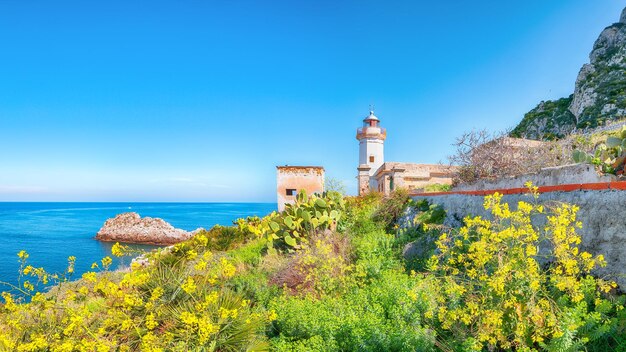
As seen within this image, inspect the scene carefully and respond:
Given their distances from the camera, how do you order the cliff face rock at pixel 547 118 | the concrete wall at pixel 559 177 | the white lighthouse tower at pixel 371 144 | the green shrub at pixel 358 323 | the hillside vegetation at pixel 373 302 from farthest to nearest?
the cliff face rock at pixel 547 118
the white lighthouse tower at pixel 371 144
the concrete wall at pixel 559 177
the green shrub at pixel 358 323
the hillside vegetation at pixel 373 302

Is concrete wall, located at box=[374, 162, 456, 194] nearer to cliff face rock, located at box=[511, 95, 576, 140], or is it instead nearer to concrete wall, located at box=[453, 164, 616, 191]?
concrete wall, located at box=[453, 164, 616, 191]

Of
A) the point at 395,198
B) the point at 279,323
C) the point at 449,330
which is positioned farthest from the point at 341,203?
the point at 449,330

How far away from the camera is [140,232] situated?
129ft

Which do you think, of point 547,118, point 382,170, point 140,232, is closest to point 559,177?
point 382,170

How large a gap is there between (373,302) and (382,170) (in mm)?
15708

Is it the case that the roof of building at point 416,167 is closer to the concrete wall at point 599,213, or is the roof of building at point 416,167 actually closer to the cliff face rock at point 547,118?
the concrete wall at point 599,213

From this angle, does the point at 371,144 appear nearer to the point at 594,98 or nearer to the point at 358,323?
the point at 358,323

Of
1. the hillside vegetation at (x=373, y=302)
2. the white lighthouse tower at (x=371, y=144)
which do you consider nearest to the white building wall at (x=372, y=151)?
the white lighthouse tower at (x=371, y=144)

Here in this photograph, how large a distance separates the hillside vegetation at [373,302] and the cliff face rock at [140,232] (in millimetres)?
33944

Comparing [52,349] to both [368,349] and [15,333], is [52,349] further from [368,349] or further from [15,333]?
[368,349]

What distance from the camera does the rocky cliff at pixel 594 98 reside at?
118 ft

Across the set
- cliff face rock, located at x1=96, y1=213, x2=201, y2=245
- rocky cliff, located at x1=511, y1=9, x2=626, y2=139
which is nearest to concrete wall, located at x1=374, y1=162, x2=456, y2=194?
rocky cliff, located at x1=511, y1=9, x2=626, y2=139

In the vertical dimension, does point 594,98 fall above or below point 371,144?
above

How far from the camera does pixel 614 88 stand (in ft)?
126
